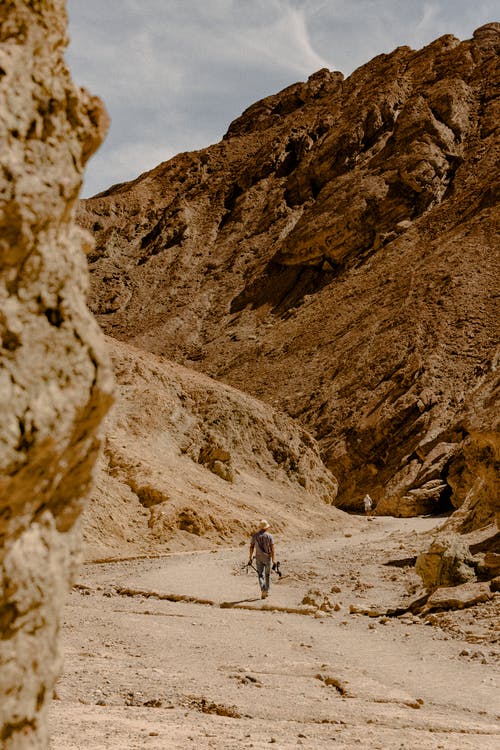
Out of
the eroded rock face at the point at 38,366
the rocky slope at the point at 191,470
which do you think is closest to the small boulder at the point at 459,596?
the rocky slope at the point at 191,470

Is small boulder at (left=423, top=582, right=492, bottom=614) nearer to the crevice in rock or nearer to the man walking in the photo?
the man walking

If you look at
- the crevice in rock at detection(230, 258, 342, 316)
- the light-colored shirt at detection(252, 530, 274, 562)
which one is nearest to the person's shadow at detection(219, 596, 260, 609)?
the light-colored shirt at detection(252, 530, 274, 562)

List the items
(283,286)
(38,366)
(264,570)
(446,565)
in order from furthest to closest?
(283,286), (264,570), (446,565), (38,366)

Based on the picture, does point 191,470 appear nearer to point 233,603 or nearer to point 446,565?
point 233,603

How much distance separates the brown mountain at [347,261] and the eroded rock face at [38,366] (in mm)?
23439

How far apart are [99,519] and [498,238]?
34.7 m

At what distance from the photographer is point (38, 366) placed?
6.36 feet

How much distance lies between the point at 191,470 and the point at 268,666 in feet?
48.1

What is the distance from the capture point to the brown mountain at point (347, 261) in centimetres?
3634

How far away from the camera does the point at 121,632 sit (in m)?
7.61

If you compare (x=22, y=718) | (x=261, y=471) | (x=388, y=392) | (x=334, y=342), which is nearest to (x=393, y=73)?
(x=334, y=342)

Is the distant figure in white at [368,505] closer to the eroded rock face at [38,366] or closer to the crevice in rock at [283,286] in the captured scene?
the crevice in rock at [283,286]

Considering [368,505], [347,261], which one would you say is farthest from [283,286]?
[368,505]

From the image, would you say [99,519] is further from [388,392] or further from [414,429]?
[388,392]
